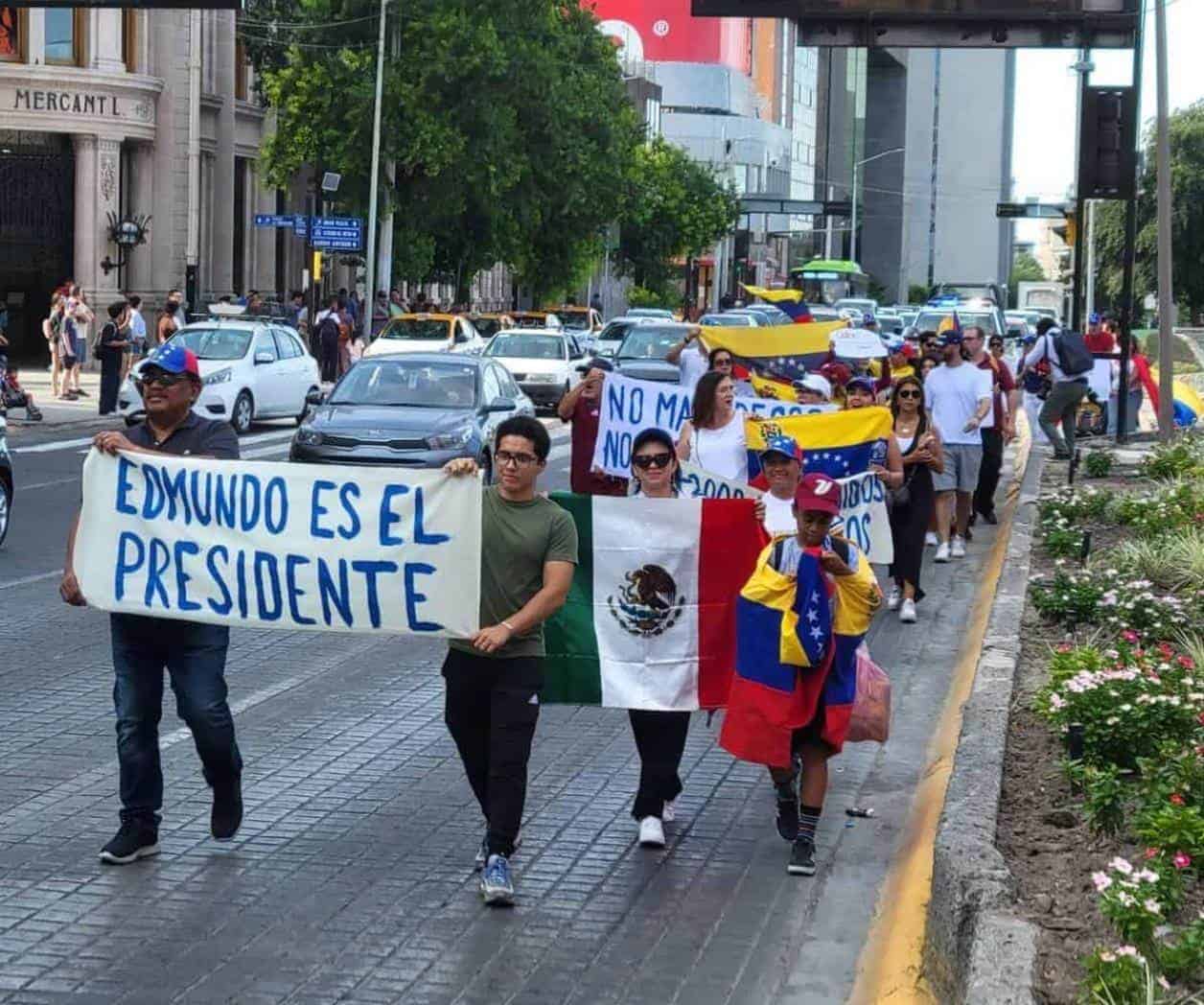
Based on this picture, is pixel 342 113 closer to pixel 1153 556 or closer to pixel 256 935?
pixel 1153 556

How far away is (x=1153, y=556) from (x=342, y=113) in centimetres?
4106

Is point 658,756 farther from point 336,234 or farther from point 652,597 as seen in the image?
point 336,234

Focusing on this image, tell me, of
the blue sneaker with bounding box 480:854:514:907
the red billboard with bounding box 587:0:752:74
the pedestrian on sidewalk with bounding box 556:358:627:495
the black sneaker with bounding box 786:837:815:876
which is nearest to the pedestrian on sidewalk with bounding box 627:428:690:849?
the black sneaker with bounding box 786:837:815:876

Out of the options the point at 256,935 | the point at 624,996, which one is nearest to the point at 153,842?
the point at 256,935

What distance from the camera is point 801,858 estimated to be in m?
8.15

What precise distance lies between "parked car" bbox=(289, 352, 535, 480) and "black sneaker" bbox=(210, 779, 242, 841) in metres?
13.3

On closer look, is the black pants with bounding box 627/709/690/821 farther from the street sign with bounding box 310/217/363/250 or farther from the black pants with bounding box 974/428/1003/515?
the street sign with bounding box 310/217/363/250

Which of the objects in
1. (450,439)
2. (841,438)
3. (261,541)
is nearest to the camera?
(261,541)

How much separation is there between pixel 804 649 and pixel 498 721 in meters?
1.15

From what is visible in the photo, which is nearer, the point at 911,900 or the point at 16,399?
the point at 911,900

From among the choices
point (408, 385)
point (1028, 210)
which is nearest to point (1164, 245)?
point (408, 385)

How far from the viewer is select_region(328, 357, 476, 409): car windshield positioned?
23375mm

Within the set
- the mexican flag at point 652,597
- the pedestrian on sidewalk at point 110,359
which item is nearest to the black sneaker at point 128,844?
the mexican flag at point 652,597

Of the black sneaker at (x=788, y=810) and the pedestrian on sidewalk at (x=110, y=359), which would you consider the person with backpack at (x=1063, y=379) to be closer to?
the pedestrian on sidewalk at (x=110, y=359)
